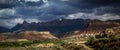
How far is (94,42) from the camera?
166 meters

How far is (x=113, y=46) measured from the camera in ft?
464

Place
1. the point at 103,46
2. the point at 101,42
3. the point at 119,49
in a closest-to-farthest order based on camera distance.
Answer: the point at 119,49, the point at 103,46, the point at 101,42

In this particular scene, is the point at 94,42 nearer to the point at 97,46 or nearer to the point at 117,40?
the point at 97,46

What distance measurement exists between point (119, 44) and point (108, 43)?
436 inches

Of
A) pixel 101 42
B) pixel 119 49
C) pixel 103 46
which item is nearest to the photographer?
pixel 119 49

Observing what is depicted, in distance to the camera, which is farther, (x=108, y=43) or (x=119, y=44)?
(x=108, y=43)

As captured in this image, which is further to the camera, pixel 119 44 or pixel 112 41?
pixel 112 41

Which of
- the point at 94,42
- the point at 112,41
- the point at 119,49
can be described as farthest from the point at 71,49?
the point at 119,49

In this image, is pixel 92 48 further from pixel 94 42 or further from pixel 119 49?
pixel 119 49

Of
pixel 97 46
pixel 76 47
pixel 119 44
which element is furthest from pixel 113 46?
pixel 76 47

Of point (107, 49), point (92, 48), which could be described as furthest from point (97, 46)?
point (107, 49)

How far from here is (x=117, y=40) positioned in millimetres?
147500

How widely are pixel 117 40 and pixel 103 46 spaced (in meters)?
7.79

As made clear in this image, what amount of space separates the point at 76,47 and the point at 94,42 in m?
11.4
